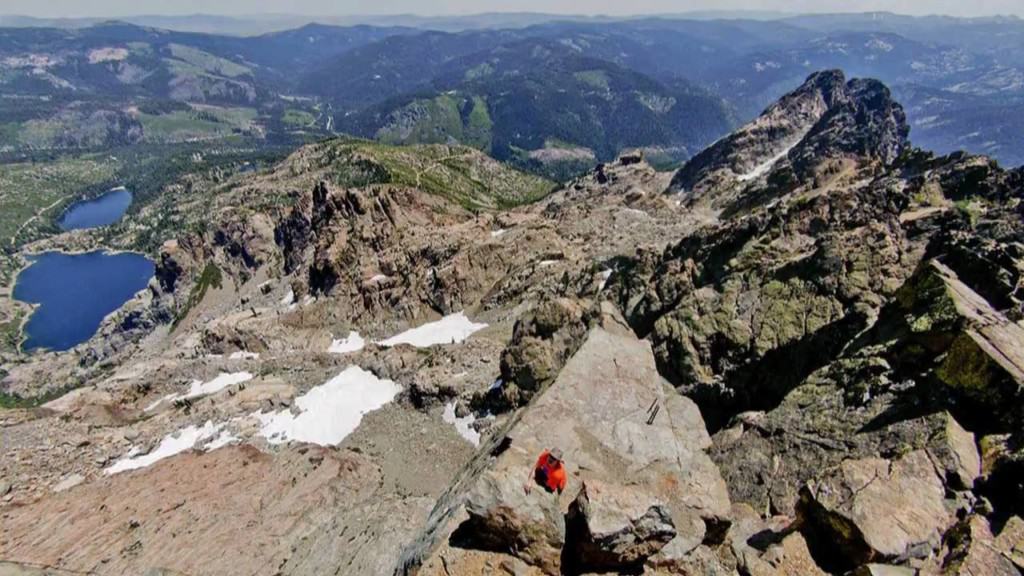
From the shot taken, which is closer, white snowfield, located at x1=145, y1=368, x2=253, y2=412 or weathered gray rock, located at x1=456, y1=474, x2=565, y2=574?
weathered gray rock, located at x1=456, y1=474, x2=565, y2=574

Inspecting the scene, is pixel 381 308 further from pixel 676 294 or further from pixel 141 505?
pixel 676 294

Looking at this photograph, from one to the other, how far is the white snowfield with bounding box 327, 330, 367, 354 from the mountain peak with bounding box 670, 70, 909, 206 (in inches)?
3436

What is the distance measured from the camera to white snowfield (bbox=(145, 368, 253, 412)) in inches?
2470

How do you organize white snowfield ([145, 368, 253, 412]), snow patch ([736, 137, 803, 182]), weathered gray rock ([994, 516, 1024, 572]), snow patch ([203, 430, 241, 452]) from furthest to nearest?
snow patch ([736, 137, 803, 182])
white snowfield ([145, 368, 253, 412])
snow patch ([203, 430, 241, 452])
weathered gray rock ([994, 516, 1024, 572])

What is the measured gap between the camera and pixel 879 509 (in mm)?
15820

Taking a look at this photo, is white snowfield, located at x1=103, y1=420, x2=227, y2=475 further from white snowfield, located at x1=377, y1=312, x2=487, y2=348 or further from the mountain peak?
the mountain peak

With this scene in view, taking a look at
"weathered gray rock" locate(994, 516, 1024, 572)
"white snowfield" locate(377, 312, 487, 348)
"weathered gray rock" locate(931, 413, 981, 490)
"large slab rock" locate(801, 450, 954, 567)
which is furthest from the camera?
"white snowfield" locate(377, 312, 487, 348)

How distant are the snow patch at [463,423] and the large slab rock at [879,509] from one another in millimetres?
30235

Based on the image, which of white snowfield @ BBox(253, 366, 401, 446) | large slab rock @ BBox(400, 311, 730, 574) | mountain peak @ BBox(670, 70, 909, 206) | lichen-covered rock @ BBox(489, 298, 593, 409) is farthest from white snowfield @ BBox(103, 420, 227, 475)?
mountain peak @ BBox(670, 70, 909, 206)

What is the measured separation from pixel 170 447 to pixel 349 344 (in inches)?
1183

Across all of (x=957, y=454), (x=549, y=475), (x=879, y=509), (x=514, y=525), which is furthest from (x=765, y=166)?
(x=514, y=525)

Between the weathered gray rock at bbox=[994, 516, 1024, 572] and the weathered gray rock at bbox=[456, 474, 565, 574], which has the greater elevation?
the weathered gray rock at bbox=[994, 516, 1024, 572]

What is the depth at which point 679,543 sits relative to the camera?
15633 mm

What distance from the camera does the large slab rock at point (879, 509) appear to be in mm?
15109
